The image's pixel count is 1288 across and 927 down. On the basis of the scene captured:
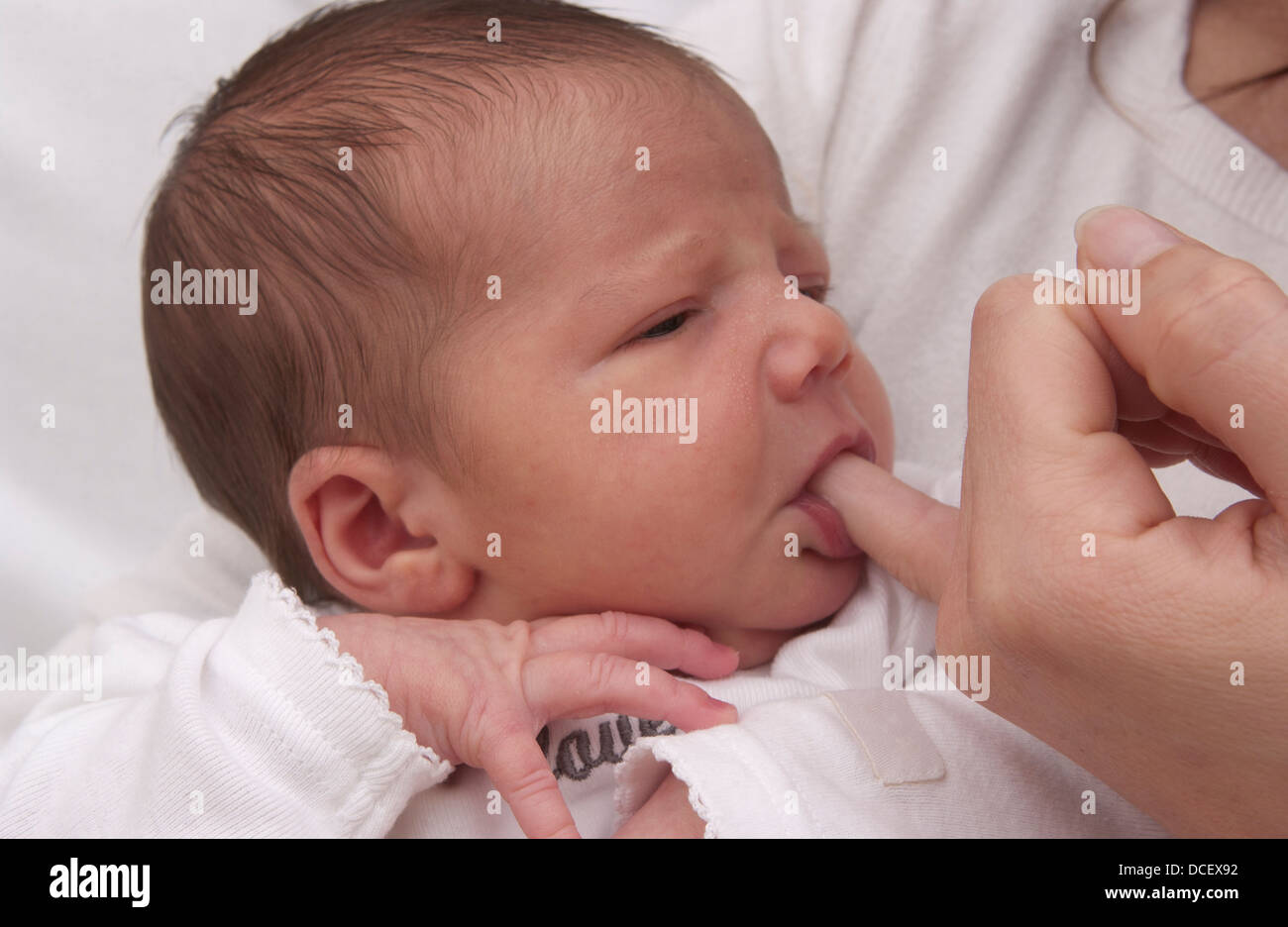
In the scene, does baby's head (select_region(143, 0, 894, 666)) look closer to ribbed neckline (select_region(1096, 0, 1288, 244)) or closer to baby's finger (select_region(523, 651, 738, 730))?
baby's finger (select_region(523, 651, 738, 730))

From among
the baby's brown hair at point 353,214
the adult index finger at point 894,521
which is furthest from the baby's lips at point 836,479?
the baby's brown hair at point 353,214

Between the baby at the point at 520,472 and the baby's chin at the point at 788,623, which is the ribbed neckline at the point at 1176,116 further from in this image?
the baby's chin at the point at 788,623

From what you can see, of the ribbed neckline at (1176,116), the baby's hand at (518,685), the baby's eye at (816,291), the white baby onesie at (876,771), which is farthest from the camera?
the ribbed neckline at (1176,116)

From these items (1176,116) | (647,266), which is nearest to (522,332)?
(647,266)

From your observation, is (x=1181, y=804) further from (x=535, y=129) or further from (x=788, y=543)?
(x=535, y=129)

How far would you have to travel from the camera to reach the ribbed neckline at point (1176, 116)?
1550 millimetres

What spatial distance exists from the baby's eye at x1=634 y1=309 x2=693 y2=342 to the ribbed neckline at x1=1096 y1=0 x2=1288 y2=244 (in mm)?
909

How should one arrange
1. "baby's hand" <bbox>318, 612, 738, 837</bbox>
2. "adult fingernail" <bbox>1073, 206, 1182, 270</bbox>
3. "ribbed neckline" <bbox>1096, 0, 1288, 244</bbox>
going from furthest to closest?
1. "ribbed neckline" <bbox>1096, 0, 1288, 244</bbox>
2. "baby's hand" <bbox>318, 612, 738, 837</bbox>
3. "adult fingernail" <bbox>1073, 206, 1182, 270</bbox>

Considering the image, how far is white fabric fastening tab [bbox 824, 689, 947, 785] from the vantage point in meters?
1.06

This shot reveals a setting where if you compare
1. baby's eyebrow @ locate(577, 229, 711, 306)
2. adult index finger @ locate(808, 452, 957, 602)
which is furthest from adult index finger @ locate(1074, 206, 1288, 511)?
baby's eyebrow @ locate(577, 229, 711, 306)

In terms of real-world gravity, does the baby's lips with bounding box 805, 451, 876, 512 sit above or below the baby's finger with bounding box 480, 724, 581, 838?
above

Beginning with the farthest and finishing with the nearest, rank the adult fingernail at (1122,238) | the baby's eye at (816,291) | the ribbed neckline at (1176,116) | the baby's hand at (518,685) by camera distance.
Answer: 1. the ribbed neckline at (1176,116)
2. the baby's eye at (816,291)
3. the baby's hand at (518,685)
4. the adult fingernail at (1122,238)

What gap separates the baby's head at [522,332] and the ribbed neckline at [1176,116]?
69 cm

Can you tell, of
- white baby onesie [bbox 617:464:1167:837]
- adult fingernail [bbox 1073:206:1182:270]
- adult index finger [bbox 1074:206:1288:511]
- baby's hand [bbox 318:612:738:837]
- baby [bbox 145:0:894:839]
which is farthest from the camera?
baby [bbox 145:0:894:839]
